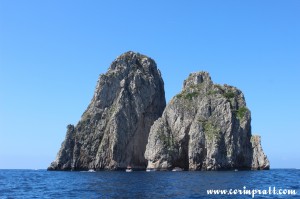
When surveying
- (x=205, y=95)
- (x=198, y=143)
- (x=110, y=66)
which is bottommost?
(x=198, y=143)

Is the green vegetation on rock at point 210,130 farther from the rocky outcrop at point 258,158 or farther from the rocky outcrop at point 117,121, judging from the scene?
the rocky outcrop at point 117,121

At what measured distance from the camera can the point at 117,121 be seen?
17875 centimetres

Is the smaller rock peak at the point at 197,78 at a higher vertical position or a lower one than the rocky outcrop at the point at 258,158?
higher

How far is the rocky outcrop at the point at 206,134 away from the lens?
144500 mm

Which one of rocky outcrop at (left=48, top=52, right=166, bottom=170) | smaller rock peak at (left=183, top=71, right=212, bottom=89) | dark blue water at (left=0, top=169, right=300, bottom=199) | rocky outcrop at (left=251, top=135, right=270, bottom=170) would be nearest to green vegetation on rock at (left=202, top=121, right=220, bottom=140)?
rocky outcrop at (left=251, top=135, right=270, bottom=170)

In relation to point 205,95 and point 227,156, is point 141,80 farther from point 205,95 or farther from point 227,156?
point 227,156

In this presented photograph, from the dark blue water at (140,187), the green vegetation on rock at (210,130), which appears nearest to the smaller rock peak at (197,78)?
the green vegetation on rock at (210,130)

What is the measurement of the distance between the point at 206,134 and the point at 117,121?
4734 cm

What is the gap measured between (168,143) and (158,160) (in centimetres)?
755

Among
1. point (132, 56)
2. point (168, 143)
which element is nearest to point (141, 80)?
point (132, 56)

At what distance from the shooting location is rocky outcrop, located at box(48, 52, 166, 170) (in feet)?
580

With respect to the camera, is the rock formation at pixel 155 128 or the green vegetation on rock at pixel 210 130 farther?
the rock formation at pixel 155 128

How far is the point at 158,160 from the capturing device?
500 ft

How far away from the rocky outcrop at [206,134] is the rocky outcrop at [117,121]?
22.8 m
